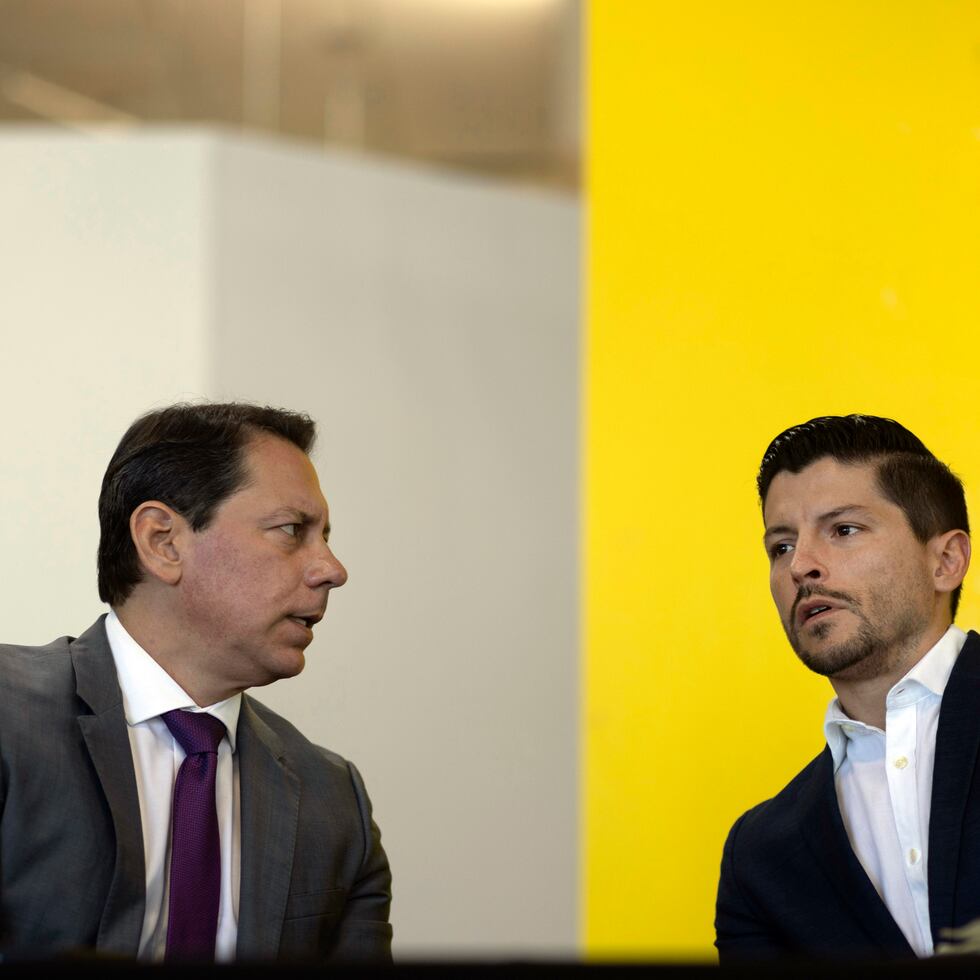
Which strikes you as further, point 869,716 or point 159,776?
point 869,716

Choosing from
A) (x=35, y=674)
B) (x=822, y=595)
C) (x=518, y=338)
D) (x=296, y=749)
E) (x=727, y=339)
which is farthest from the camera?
(x=518, y=338)

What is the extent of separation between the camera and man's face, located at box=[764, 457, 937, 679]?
6.97 feet

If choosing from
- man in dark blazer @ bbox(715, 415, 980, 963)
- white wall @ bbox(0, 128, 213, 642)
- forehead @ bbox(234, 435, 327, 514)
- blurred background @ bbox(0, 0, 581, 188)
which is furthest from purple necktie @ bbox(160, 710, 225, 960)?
blurred background @ bbox(0, 0, 581, 188)

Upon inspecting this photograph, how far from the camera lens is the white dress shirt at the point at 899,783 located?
2035 millimetres

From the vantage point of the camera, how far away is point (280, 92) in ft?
22.9

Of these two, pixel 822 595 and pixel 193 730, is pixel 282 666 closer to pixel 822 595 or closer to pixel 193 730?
pixel 193 730

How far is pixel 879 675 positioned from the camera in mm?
2146

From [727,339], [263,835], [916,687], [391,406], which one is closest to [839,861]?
[916,687]

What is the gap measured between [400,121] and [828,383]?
4898mm

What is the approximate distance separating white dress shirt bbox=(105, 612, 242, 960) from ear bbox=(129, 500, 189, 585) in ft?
0.36

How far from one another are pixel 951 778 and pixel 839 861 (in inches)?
7.7

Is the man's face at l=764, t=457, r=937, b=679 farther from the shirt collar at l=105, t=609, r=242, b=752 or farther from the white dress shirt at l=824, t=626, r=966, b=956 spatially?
the shirt collar at l=105, t=609, r=242, b=752

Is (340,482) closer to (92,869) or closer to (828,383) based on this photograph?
(828,383)

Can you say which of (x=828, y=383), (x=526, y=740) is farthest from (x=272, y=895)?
(x=526, y=740)
